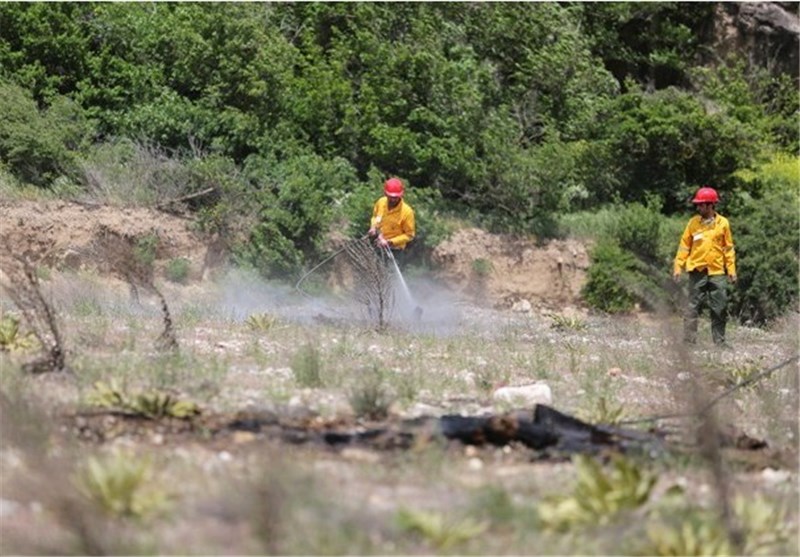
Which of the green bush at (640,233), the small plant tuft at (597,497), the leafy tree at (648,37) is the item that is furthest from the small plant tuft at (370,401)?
the leafy tree at (648,37)

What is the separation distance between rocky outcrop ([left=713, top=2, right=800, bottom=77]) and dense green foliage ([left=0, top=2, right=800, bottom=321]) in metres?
3.41

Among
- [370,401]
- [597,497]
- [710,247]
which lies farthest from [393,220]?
[597,497]

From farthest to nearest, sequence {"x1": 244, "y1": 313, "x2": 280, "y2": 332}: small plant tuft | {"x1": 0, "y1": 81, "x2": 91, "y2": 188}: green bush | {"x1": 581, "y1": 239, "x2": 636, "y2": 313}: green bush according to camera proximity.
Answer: {"x1": 581, "y1": 239, "x2": 636, "y2": 313}: green bush
{"x1": 0, "y1": 81, "x2": 91, "y2": 188}: green bush
{"x1": 244, "y1": 313, "x2": 280, "y2": 332}: small plant tuft

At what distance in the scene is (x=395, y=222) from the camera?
1620 cm

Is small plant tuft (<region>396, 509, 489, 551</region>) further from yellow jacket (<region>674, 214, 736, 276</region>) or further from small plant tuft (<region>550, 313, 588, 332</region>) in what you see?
small plant tuft (<region>550, 313, 588, 332</region>)

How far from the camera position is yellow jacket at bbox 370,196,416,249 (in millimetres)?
16141

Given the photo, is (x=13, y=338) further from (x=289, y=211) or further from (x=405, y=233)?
(x=289, y=211)

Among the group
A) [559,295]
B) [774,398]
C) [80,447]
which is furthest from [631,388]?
[559,295]

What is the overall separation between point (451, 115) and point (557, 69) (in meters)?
3.36

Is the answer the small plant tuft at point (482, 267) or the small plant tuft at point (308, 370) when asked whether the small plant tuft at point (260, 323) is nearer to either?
the small plant tuft at point (308, 370)

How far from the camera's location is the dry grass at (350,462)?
5734 mm

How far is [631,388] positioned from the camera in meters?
11.0

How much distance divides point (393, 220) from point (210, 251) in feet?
22.5

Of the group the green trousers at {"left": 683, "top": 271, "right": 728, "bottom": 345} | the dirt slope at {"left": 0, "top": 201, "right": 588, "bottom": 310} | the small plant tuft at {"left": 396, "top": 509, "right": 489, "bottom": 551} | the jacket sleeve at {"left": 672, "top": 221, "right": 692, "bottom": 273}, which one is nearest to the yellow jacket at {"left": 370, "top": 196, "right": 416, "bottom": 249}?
the jacket sleeve at {"left": 672, "top": 221, "right": 692, "bottom": 273}
